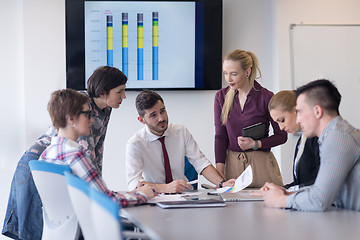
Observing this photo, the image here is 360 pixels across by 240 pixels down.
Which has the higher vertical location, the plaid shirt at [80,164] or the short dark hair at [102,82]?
the short dark hair at [102,82]

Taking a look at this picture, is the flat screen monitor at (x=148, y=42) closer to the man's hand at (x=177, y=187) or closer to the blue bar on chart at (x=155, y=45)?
the blue bar on chart at (x=155, y=45)

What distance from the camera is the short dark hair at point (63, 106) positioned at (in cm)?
232

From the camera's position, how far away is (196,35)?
4598 mm

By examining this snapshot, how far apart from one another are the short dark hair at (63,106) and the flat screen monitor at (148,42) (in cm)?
215

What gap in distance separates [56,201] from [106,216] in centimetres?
94

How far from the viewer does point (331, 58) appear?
4.64 m

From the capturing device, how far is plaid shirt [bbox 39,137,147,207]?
2.08 meters

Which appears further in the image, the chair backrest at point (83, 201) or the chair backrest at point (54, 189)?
the chair backrest at point (54, 189)

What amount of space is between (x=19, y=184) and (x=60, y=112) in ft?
2.28

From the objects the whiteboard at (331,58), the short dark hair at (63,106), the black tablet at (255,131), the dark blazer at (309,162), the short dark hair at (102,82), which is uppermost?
the whiteboard at (331,58)

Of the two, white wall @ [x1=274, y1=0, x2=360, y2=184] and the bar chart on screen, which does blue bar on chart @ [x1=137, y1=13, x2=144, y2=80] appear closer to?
the bar chart on screen

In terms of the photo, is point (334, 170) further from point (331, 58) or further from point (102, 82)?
point (331, 58)

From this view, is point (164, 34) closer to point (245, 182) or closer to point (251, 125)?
point (251, 125)

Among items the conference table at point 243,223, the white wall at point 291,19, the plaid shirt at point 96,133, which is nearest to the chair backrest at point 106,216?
the conference table at point 243,223
